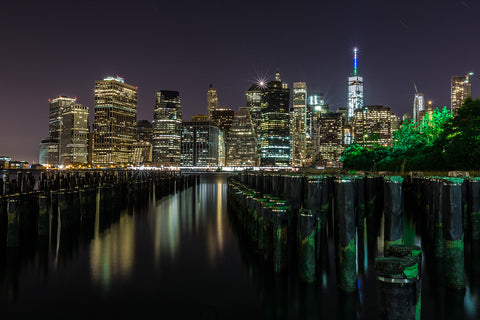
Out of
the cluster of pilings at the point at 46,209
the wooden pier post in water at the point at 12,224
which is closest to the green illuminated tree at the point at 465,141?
the cluster of pilings at the point at 46,209

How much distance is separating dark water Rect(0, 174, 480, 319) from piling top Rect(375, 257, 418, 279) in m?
3.04

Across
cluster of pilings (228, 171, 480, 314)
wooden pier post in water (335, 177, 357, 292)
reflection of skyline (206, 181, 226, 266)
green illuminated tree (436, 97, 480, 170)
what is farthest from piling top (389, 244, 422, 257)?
green illuminated tree (436, 97, 480, 170)

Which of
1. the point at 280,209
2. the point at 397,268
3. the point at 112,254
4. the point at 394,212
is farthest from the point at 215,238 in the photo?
the point at 397,268

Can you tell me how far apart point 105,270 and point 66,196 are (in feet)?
23.8

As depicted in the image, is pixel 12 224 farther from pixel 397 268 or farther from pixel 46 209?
pixel 397 268

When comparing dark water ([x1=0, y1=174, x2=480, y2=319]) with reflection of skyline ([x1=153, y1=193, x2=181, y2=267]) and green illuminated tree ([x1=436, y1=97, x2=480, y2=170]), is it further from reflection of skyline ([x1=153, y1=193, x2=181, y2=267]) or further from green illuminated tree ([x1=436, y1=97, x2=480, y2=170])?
green illuminated tree ([x1=436, y1=97, x2=480, y2=170])

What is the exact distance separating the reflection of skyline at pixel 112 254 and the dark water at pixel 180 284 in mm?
30

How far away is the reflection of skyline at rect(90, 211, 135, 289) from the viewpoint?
Answer: 9.18m

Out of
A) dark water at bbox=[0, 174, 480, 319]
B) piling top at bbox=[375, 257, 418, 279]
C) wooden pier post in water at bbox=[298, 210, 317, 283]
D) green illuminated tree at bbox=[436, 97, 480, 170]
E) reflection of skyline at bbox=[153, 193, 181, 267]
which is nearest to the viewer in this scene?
piling top at bbox=[375, 257, 418, 279]

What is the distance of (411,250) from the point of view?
502cm

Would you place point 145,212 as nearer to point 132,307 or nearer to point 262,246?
point 262,246

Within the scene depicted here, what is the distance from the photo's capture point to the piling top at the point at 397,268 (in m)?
3.81

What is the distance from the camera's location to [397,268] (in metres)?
3.85

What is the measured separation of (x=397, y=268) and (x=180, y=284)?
6.22 m
